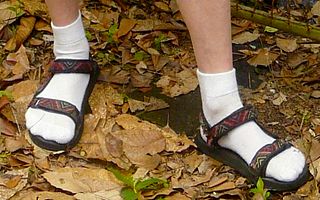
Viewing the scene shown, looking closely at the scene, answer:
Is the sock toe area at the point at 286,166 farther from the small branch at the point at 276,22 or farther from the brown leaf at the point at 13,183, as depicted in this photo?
the brown leaf at the point at 13,183

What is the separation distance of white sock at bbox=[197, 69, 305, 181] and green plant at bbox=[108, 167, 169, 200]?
0.64 ft

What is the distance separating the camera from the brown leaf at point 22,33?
2502 mm

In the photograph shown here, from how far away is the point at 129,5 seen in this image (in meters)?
2.73

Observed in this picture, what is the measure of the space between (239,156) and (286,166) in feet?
0.42

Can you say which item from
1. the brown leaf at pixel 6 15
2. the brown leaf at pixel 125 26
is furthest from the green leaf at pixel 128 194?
the brown leaf at pixel 6 15

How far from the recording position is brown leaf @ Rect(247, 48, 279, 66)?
2.39 m

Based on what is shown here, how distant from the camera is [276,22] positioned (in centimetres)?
238

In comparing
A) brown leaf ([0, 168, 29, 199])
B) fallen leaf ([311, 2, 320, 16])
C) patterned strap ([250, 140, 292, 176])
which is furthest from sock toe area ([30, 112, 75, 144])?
fallen leaf ([311, 2, 320, 16])

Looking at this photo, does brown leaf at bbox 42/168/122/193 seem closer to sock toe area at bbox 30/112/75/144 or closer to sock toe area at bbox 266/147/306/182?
sock toe area at bbox 30/112/75/144

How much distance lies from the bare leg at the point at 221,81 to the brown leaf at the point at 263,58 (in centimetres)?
46

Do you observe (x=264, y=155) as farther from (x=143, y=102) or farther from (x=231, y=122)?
(x=143, y=102)

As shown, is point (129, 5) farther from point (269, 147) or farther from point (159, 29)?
point (269, 147)

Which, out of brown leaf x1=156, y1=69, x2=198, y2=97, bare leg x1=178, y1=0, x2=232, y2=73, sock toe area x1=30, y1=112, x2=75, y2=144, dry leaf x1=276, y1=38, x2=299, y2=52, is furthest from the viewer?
dry leaf x1=276, y1=38, x2=299, y2=52

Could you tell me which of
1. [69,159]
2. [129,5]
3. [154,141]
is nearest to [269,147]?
[154,141]
